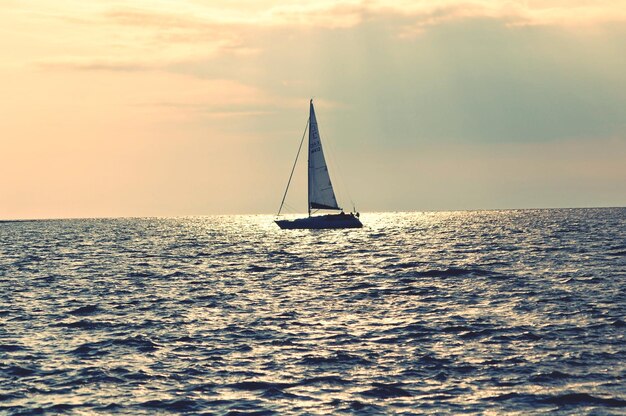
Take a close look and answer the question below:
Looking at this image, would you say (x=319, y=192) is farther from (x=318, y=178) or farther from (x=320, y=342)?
(x=320, y=342)

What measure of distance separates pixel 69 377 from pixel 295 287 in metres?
23.0

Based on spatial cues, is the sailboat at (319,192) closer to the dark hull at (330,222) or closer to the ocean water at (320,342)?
the dark hull at (330,222)

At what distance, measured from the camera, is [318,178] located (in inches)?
4318

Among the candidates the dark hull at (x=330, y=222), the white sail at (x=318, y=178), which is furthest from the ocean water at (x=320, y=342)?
the white sail at (x=318, y=178)

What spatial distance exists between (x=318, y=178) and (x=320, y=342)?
278 ft

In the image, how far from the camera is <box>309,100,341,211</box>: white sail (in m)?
110

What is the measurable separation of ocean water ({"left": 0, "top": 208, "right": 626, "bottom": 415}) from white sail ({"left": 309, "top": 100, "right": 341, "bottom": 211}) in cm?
5914

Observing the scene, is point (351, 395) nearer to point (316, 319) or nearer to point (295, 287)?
point (316, 319)

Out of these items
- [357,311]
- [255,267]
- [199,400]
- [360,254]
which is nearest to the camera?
[199,400]

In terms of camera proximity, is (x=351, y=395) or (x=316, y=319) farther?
(x=316, y=319)

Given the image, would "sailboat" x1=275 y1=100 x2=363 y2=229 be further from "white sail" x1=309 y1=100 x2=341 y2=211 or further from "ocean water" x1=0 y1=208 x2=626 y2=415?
"ocean water" x1=0 y1=208 x2=626 y2=415

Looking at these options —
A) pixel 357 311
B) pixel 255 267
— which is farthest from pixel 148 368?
pixel 255 267

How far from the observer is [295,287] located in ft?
141

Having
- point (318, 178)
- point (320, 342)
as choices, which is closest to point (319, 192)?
point (318, 178)
